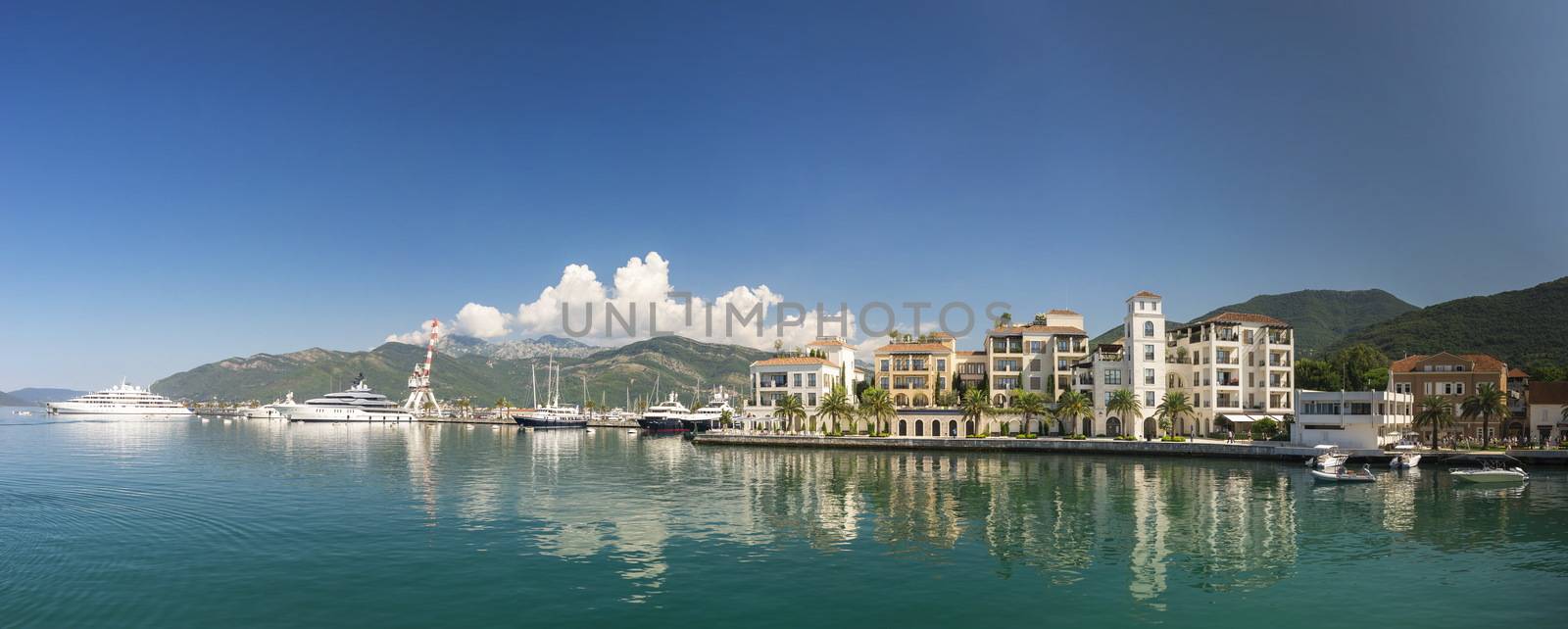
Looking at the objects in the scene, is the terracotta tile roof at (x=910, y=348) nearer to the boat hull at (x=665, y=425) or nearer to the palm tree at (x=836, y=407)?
the palm tree at (x=836, y=407)

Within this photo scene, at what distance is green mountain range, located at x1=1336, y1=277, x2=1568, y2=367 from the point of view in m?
124

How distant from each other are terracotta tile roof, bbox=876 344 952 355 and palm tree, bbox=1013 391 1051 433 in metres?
16.5

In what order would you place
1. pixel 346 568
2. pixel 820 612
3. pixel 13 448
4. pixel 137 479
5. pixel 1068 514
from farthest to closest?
pixel 13 448
pixel 137 479
pixel 1068 514
pixel 346 568
pixel 820 612

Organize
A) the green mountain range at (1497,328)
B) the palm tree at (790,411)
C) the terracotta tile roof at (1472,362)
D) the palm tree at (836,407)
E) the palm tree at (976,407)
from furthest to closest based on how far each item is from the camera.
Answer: the green mountain range at (1497,328) → the palm tree at (790,411) → the palm tree at (836,407) → the palm tree at (976,407) → the terracotta tile roof at (1472,362)

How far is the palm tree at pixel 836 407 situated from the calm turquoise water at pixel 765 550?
42945 millimetres

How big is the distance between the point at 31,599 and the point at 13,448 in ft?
290

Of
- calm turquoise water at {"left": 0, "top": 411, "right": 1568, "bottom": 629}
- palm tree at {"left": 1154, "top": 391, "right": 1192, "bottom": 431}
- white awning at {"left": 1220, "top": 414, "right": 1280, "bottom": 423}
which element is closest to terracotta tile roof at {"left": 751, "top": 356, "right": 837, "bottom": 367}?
palm tree at {"left": 1154, "top": 391, "right": 1192, "bottom": 431}

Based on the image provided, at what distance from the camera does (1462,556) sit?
33.5 meters

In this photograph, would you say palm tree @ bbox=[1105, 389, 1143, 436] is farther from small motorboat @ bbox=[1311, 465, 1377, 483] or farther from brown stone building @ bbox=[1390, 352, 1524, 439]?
small motorboat @ bbox=[1311, 465, 1377, 483]

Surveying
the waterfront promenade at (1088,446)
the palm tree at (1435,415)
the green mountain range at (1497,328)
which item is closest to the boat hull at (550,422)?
the waterfront promenade at (1088,446)

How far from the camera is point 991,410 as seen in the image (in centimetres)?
10412

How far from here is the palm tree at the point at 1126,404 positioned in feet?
310

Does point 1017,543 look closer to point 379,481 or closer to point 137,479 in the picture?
point 379,481

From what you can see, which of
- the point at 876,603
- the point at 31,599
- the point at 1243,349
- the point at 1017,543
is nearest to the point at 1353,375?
the point at 1243,349
